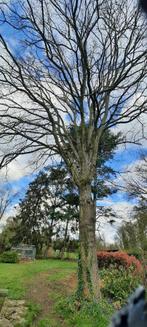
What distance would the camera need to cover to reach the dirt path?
11.9m

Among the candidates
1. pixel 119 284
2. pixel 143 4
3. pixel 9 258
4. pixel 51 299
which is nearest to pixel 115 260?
pixel 119 284

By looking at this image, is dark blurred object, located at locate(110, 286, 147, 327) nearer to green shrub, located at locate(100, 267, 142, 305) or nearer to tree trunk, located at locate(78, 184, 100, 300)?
tree trunk, located at locate(78, 184, 100, 300)

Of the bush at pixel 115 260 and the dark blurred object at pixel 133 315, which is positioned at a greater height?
the bush at pixel 115 260

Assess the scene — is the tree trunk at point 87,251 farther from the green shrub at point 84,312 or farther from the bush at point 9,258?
the bush at point 9,258

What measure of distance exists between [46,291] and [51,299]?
1.27m

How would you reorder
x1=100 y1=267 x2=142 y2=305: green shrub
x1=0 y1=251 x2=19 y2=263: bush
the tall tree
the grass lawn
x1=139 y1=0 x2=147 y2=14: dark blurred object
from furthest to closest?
1. the tall tree
2. x1=0 y1=251 x2=19 y2=263: bush
3. x1=100 y1=267 x2=142 y2=305: green shrub
4. the grass lawn
5. x1=139 y1=0 x2=147 y2=14: dark blurred object

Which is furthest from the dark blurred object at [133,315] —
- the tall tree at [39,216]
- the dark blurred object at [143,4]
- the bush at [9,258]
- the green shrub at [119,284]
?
Answer: the tall tree at [39,216]

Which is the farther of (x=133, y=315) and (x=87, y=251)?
(x=87, y=251)

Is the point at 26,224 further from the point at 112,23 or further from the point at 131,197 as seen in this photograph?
the point at 112,23

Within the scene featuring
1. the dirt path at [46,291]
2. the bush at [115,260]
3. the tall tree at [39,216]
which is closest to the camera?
the dirt path at [46,291]

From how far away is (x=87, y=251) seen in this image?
12391 millimetres

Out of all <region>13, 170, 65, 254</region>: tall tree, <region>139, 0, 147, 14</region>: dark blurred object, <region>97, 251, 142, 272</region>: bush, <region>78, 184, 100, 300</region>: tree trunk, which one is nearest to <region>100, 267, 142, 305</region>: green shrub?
<region>78, 184, 100, 300</region>: tree trunk

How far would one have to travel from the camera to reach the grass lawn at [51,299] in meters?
10.7

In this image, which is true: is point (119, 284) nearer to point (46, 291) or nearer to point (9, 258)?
point (46, 291)
